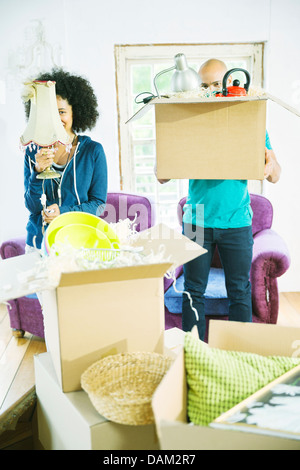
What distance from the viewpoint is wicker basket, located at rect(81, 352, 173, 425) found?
0.86 m

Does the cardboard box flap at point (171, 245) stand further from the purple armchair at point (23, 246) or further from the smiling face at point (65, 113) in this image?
the purple armchair at point (23, 246)

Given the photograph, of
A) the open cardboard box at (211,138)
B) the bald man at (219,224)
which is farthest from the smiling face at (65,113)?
the open cardboard box at (211,138)

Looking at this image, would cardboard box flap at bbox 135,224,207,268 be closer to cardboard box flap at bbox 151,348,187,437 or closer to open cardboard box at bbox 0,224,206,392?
open cardboard box at bbox 0,224,206,392

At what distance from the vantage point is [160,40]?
9.93 feet

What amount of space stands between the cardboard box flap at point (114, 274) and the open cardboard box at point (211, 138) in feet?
1.28

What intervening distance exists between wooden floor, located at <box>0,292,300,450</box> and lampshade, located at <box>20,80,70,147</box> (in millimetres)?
789

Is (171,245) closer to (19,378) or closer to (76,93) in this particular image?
(76,93)

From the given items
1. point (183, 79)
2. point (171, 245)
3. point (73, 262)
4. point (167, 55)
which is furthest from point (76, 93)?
point (167, 55)

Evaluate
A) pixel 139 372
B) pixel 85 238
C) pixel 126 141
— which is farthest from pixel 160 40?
pixel 139 372

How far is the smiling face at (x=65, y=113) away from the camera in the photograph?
72.6 inches

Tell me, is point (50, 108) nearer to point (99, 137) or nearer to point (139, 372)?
point (139, 372)

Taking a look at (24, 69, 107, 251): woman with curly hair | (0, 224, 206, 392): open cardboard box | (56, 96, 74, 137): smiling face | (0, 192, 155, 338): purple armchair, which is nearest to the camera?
(0, 224, 206, 392): open cardboard box

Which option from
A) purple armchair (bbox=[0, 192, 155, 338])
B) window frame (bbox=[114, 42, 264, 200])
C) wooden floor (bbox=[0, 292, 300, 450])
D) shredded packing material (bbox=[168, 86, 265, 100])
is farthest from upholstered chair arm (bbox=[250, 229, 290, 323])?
window frame (bbox=[114, 42, 264, 200])

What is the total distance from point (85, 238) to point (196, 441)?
24.3 inches
